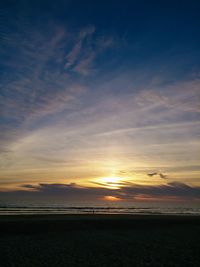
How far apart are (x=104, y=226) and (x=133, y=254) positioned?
13880mm

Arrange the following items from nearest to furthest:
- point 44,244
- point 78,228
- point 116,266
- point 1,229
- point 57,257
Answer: point 116,266 → point 57,257 → point 44,244 → point 1,229 → point 78,228

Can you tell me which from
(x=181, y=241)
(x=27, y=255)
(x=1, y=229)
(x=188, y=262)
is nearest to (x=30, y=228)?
(x=1, y=229)

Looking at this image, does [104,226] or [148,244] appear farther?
[104,226]

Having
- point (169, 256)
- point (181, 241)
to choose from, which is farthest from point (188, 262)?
point (181, 241)

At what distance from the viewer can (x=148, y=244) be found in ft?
58.6

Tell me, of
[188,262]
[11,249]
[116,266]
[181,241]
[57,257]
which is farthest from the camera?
[181,241]

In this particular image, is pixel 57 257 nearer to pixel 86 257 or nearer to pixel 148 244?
pixel 86 257

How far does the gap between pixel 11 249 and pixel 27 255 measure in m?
2.14

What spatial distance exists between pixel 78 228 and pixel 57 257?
1260cm

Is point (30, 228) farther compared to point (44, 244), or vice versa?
point (30, 228)

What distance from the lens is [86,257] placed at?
549 inches

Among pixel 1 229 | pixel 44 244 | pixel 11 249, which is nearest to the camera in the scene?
pixel 11 249

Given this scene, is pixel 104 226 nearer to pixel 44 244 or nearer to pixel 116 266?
pixel 44 244

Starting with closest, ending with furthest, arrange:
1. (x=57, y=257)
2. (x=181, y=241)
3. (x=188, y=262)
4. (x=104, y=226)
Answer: (x=188, y=262) → (x=57, y=257) → (x=181, y=241) → (x=104, y=226)
